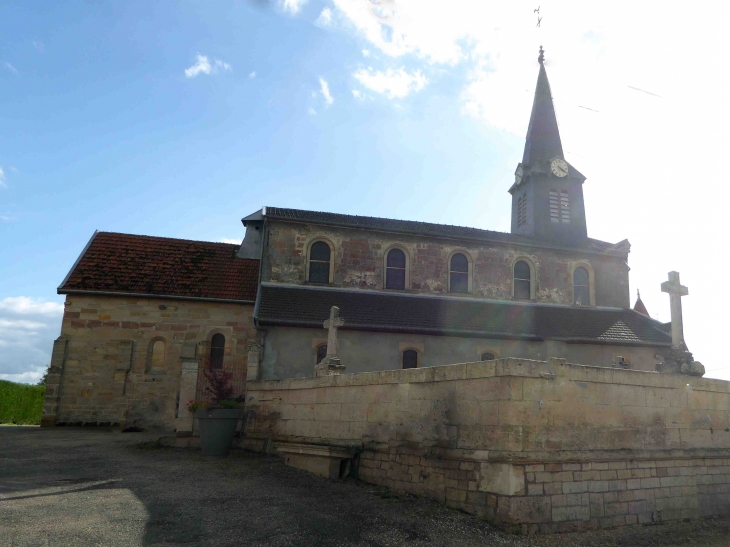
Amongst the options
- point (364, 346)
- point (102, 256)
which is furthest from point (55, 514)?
point (102, 256)

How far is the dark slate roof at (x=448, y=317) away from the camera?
58.2 ft

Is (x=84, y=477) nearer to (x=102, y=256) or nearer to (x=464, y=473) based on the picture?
(x=464, y=473)

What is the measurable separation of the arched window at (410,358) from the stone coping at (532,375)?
6.76 m

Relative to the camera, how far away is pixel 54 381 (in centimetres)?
1917

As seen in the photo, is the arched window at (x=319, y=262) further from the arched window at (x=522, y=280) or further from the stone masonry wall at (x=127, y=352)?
the arched window at (x=522, y=280)

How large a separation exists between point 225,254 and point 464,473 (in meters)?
17.0

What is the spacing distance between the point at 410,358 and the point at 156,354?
8.98 m

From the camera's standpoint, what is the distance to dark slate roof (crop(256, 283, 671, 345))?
17750mm

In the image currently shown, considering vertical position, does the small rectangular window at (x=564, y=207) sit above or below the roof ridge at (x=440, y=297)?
above

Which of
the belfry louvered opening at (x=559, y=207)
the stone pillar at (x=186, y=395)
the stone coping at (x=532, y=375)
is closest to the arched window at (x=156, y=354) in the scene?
the stone pillar at (x=186, y=395)

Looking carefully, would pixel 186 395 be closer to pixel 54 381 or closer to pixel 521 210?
pixel 54 381

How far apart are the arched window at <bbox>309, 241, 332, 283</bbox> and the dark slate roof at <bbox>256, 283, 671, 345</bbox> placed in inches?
24.1

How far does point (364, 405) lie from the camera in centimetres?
1062

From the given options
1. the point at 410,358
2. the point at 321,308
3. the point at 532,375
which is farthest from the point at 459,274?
the point at 532,375
